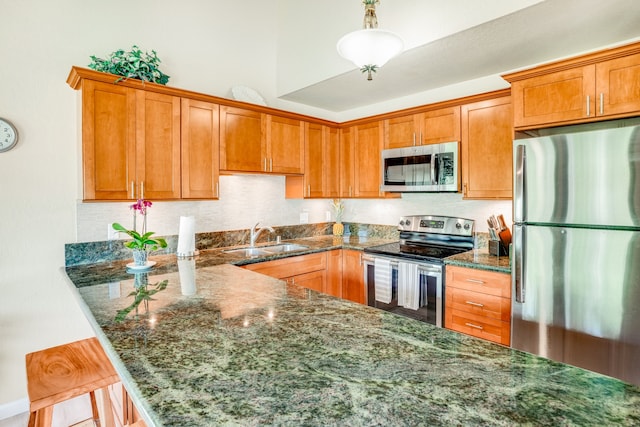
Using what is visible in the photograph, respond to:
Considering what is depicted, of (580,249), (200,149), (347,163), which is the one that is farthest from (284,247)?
(580,249)

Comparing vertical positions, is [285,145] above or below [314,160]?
above

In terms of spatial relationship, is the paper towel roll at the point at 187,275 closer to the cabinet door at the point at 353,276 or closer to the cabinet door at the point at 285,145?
the cabinet door at the point at 285,145

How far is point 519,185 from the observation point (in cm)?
215

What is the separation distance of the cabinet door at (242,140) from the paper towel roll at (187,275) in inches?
34.0

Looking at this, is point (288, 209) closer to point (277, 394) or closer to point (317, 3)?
point (317, 3)

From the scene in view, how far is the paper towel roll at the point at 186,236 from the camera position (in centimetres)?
269

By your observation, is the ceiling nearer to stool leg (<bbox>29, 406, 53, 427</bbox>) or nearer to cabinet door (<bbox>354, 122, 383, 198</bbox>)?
cabinet door (<bbox>354, 122, 383, 198</bbox>)

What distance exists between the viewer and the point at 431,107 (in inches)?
122

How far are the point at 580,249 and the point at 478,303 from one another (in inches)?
29.6

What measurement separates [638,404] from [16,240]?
10.2ft

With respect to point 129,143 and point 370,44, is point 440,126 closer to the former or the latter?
point 370,44

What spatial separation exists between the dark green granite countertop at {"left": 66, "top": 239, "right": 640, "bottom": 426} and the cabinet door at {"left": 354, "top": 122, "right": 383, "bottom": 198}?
228 centimetres

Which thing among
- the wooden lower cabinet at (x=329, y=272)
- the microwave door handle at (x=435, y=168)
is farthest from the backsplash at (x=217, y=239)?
the microwave door handle at (x=435, y=168)

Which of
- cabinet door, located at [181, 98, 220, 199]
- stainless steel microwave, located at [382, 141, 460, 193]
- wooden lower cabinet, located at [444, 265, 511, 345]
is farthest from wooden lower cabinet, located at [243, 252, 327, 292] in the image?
wooden lower cabinet, located at [444, 265, 511, 345]
